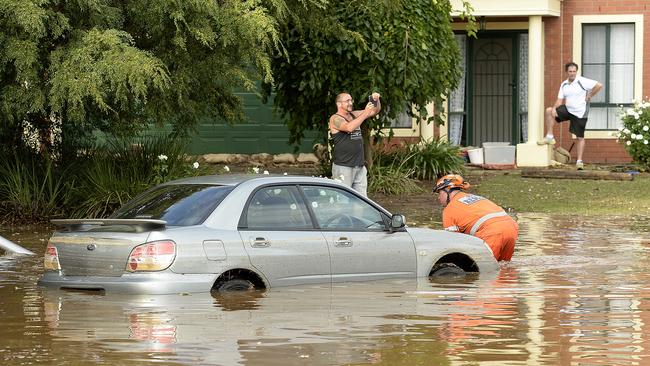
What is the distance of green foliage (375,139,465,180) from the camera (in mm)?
24594

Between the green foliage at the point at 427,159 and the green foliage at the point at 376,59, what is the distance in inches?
57.1

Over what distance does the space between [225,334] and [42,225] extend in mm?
9049

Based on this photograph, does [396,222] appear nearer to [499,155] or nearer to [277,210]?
[277,210]

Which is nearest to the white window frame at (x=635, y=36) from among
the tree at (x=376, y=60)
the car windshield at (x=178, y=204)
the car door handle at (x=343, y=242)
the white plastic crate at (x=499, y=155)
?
the white plastic crate at (x=499, y=155)

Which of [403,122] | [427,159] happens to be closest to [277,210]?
[427,159]

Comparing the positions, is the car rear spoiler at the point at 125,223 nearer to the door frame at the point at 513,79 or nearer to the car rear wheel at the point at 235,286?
the car rear wheel at the point at 235,286

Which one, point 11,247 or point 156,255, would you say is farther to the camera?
point 11,247

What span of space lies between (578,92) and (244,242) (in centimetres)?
1686

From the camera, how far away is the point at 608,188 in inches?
922

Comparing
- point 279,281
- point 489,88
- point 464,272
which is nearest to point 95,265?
point 279,281

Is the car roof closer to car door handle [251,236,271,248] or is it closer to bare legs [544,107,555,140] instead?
car door handle [251,236,271,248]

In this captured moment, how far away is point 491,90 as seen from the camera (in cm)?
2997

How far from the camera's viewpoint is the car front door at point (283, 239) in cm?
1136

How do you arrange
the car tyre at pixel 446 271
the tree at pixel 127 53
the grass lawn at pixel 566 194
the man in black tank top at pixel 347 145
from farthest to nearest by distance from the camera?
Result: 1. the grass lawn at pixel 566 194
2. the man in black tank top at pixel 347 145
3. the tree at pixel 127 53
4. the car tyre at pixel 446 271
